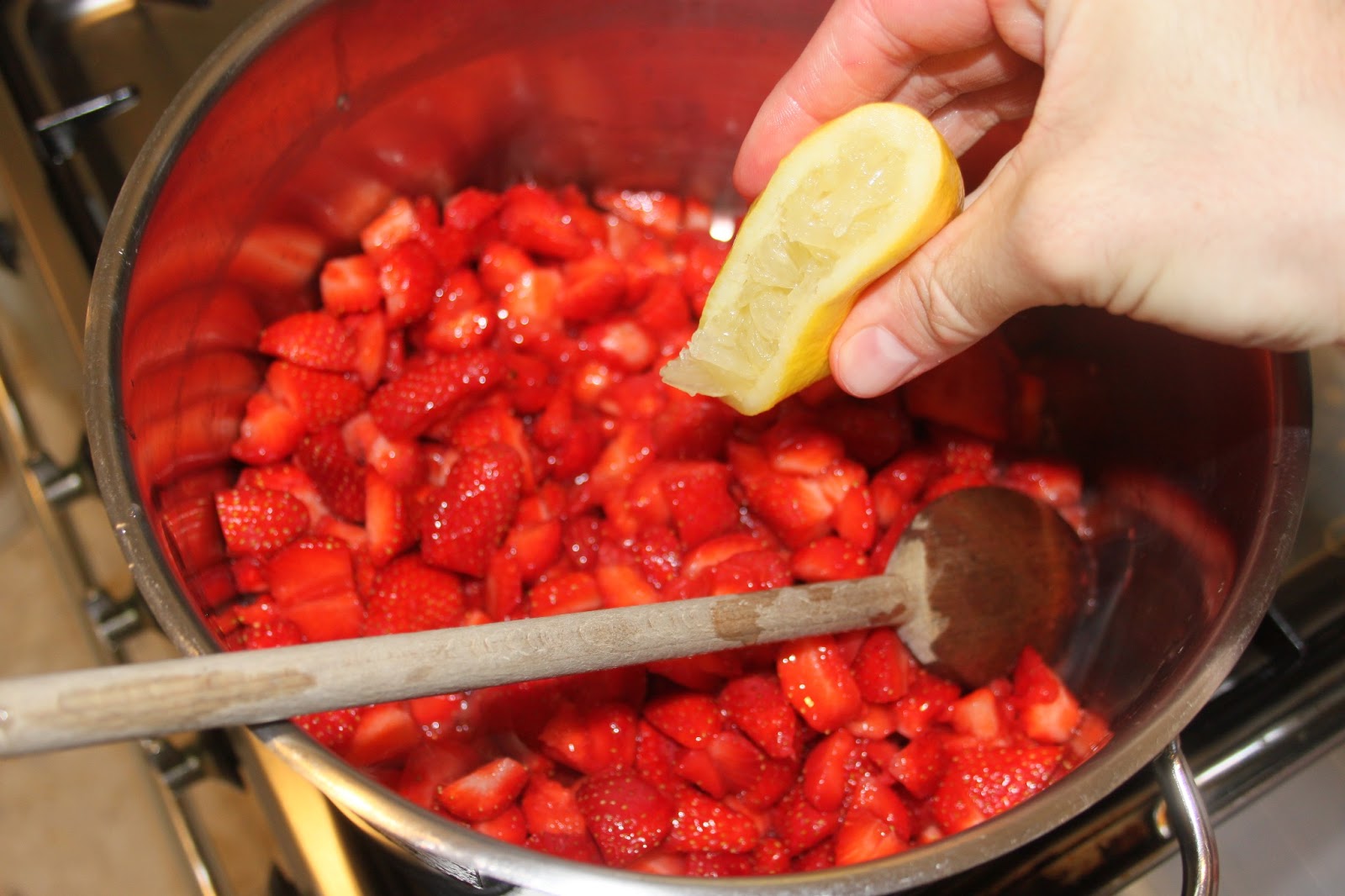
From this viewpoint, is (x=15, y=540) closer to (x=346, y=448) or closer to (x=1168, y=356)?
(x=346, y=448)

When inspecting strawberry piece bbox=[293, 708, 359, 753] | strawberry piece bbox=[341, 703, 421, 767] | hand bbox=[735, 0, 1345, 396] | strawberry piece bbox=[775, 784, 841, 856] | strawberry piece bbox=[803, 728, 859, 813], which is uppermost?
hand bbox=[735, 0, 1345, 396]

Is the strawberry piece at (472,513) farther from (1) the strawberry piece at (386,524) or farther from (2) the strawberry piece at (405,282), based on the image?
(2) the strawberry piece at (405,282)

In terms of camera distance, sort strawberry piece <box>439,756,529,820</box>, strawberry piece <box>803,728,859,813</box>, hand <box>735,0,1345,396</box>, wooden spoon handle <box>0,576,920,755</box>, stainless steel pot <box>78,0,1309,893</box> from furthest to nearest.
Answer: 1. strawberry piece <box>803,728,859,813</box>
2. strawberry piece <box>439,756,529,820</box>
3. stainless steel pot <box>78,0,1309,893</box>
4. hand <box>735,0,1345,396</box>
5. wooden spoon handle <box>0,576,920,755</box>

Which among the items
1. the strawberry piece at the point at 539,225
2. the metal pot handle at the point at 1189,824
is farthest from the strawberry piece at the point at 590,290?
the metal pot handle at the point at 1189,824

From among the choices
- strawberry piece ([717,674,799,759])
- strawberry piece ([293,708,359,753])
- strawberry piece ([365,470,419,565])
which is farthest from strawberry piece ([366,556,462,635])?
strawberry piece ([717,674,799,759])

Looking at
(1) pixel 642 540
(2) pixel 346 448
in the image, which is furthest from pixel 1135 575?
(2) pixel 346 448

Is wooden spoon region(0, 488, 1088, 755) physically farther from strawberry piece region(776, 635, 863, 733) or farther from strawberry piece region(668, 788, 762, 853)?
strawberry piece region(668, 788, 762, 853)
